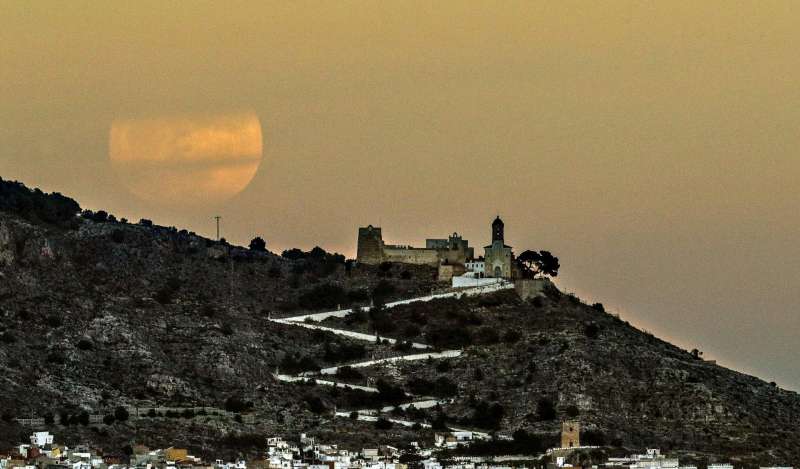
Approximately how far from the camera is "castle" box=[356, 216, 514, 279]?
13488 centimetres

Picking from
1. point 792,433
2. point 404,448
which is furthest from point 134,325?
point 792,433

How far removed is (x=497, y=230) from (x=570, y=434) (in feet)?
85.2

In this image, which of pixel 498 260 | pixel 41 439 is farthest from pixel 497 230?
pixel 41 439

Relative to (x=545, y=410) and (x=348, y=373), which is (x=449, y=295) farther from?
(x=545, y=410)

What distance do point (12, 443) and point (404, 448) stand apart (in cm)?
1635

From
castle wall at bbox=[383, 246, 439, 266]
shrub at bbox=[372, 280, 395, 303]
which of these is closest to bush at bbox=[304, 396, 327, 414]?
shrub at bbox=[372, 280, 395, 303]

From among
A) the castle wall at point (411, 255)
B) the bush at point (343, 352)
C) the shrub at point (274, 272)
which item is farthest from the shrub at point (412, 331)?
the shrub at point (274, 272)

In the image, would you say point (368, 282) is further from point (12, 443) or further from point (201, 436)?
point (12, 443)

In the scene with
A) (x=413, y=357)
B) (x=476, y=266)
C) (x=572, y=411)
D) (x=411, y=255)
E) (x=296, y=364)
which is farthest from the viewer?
(x=411, y=255)

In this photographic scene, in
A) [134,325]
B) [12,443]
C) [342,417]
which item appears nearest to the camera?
[12,443]

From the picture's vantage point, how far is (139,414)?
361 ft

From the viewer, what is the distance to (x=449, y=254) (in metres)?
138

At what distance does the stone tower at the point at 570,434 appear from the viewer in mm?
110875

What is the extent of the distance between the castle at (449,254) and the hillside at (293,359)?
1149 mm
